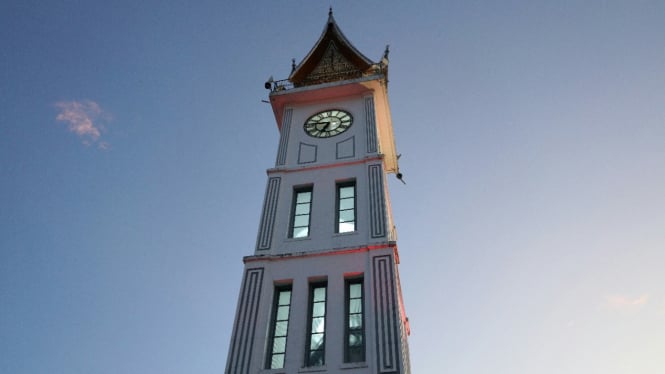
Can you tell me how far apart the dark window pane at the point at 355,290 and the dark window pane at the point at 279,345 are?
223 centimetres

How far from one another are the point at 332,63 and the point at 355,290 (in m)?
13.6

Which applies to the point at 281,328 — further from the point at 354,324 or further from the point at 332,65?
the point at 332,65

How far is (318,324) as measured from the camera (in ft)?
50.8

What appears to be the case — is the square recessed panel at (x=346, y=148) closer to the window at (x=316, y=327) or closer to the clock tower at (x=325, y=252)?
the clock tower at (x=325, y=252)

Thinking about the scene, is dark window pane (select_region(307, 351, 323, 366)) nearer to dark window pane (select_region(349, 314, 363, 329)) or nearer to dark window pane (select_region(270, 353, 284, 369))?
dark window pane (select_region(270, 353, 284, 369))

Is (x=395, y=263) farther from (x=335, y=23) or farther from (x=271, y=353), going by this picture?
(x=335, y=23)

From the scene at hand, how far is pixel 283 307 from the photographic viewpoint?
53.1 feet

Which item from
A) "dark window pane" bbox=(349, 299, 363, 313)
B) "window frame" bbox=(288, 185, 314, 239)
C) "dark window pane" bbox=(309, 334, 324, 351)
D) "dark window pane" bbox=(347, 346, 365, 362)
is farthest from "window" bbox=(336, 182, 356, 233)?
"dark window pane" bbox=(347, 346, 365, 362)

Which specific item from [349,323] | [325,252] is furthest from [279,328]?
[325,252]

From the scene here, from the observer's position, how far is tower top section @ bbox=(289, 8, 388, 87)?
25.4m

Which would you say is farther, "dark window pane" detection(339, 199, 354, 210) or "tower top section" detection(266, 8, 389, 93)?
"tower top section" detection(266, 8, 389, 93)

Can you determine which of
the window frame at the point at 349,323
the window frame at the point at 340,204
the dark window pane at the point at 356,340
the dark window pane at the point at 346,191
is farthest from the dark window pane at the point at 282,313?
the dark window pane at the point at 346,191

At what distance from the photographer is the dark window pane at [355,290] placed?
52.5 ft

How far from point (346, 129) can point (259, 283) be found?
831cm
